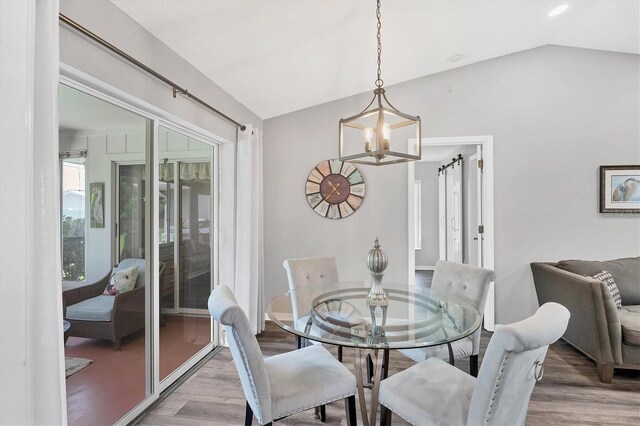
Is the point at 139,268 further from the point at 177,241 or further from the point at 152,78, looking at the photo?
the point at 152,78

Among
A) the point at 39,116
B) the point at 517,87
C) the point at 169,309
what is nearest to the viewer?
the point at 39,116

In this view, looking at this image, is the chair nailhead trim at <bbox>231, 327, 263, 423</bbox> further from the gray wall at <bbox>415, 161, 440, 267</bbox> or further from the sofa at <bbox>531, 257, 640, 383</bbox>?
the gray wall at <bbox>415, 161, 440, 267</bbox>

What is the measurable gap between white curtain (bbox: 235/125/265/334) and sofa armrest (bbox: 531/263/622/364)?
288 cm

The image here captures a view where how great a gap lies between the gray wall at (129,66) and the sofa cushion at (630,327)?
3716 millimetres

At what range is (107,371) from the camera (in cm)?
205

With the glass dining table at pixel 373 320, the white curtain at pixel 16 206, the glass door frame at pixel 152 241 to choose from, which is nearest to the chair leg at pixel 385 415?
the glass dining table at pixel 373 320

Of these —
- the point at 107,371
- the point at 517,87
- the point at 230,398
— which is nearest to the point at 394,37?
the point at 517,87

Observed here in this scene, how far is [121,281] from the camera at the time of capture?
205 cm

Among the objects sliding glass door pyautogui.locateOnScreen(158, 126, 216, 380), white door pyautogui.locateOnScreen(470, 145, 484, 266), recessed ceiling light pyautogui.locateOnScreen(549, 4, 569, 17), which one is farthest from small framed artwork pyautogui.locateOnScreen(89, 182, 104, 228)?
recessed ceiling light pyautogui.locateOnScreen(549, 4, 569, 17)

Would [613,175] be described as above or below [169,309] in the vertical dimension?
above

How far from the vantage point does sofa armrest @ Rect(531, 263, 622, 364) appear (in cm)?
237

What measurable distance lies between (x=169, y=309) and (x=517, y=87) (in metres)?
4.09

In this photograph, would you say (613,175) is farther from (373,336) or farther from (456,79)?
(373,336)

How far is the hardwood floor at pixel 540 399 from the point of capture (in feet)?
6.48
